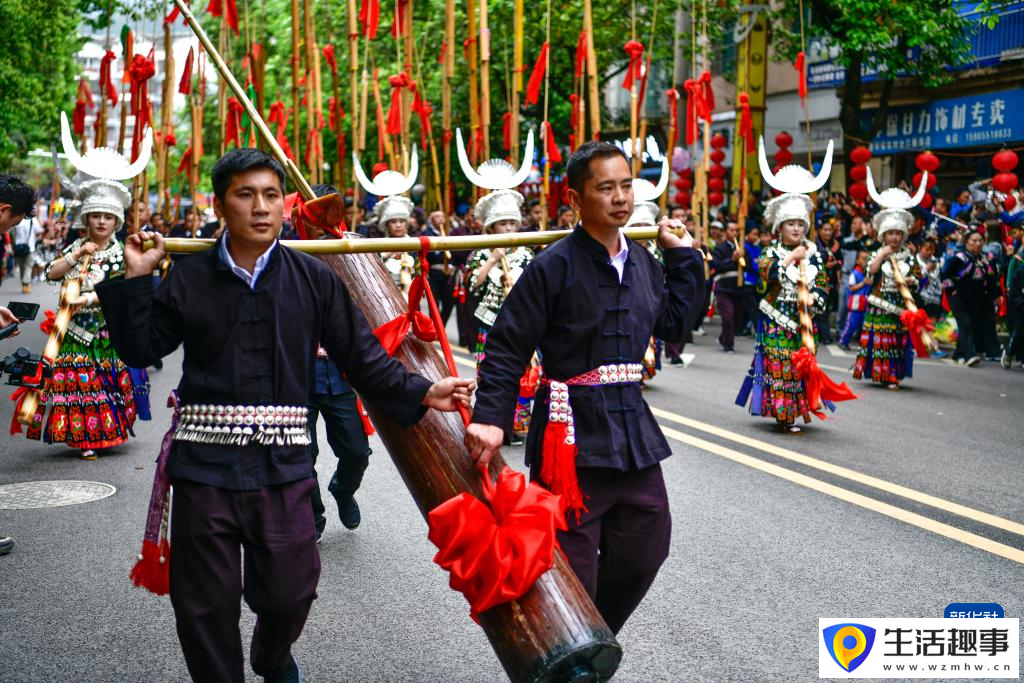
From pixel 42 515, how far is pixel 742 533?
12.1 ft

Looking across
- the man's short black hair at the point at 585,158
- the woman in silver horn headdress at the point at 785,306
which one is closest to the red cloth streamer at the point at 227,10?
the woman in silver horn headdress at the point at 785,306

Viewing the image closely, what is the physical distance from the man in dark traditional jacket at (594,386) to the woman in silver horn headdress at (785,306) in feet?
17.3

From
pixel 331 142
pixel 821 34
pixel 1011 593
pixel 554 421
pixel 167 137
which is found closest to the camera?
pixel 554 421

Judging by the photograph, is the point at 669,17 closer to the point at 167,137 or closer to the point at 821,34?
the point at 821,34

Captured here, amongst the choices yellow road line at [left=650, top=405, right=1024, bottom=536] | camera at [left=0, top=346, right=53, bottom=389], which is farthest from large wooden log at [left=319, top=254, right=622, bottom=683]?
yellow road line at [left=650, top=405, right=1024, bottom=536]

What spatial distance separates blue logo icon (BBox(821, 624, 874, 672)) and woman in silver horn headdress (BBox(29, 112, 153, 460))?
4.94m

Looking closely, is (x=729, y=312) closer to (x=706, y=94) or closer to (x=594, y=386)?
(x=706, y=94)

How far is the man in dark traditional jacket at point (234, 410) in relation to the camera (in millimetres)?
3260

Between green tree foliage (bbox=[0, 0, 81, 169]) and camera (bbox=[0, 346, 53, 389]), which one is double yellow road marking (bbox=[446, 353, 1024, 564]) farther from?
green tree foliage (bbox=[0, 0, 81, 169])

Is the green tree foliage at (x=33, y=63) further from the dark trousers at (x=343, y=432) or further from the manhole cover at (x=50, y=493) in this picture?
the dark trousers at (x=343, y=432)

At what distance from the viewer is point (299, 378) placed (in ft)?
11.2

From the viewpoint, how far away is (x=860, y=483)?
723cm

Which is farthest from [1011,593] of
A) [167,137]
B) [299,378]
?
[167,137]

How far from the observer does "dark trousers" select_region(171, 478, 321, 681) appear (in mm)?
3258
